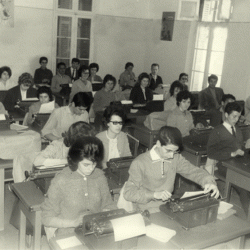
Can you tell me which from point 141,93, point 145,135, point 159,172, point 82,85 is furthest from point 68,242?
point 82,85

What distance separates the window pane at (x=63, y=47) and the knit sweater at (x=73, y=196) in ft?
23.6

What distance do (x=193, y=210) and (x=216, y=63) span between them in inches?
255

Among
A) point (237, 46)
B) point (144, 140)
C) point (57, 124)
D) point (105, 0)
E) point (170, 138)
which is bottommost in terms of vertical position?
point (144, 140)

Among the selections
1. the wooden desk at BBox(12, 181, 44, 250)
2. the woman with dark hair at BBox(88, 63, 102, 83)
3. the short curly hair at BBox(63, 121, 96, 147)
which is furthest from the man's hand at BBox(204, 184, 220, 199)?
the woman with dark hair at BBox(88, 63, 102, 83)

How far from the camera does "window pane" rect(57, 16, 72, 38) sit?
909 centimetres

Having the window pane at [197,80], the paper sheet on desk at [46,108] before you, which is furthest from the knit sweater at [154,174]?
the window pane at [197,80]

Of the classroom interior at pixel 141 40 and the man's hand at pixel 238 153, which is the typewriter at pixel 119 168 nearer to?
the man's hand at pixel 238 153

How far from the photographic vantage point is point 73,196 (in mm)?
2361

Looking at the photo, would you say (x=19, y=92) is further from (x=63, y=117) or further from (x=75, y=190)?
(x=75, y=190)

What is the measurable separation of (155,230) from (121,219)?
408 mm

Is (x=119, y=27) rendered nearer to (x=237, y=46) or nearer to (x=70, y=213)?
(x=237, y=46)

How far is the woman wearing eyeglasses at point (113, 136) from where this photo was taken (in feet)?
11.7

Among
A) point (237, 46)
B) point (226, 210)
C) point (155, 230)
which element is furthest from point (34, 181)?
point (237, 46)

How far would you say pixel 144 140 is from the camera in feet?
16.8
